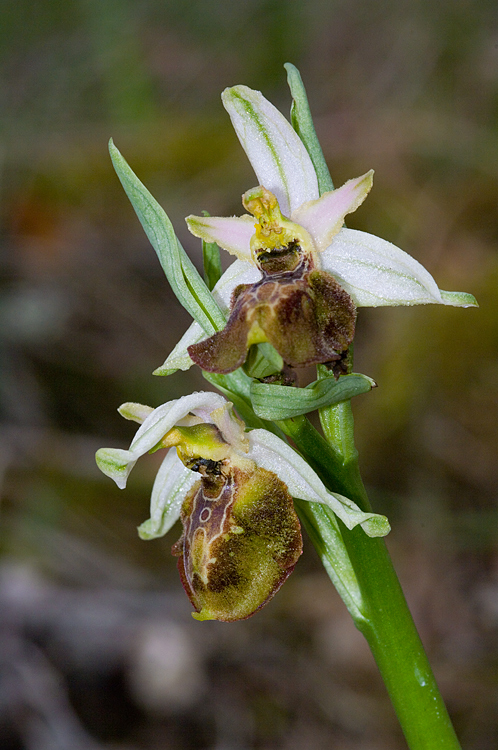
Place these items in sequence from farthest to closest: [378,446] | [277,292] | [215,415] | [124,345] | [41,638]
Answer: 1. [124,345]
2. [378,446]
3. [41,638]
4. [215,415]
5. [277,292]

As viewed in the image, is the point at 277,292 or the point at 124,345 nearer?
the point at 277,292

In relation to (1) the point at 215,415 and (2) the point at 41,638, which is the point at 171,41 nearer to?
(2) the point at 41,638

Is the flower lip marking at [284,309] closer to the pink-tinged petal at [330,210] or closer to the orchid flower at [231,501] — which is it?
the pink-tinged petal at [330,210]

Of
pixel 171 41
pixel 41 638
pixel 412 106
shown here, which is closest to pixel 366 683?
pixel 41 638

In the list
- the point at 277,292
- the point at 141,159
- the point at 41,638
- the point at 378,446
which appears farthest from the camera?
the point at 141,159

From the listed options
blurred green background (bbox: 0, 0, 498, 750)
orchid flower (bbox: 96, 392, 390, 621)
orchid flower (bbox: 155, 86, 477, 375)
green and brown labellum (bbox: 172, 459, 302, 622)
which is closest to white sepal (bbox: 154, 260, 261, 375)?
orchid flower (bbox: 155, 86, 477, 375)

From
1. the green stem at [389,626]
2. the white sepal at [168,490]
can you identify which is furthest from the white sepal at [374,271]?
the white sepal at [168,490]

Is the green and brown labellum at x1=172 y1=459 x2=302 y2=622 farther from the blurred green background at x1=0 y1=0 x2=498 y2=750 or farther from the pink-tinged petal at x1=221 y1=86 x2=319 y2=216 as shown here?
the blurred green background at x1=0 y1=0 x2=498 y2=750

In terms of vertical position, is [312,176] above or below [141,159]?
above

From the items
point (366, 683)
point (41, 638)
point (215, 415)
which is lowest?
point (366, 683)
